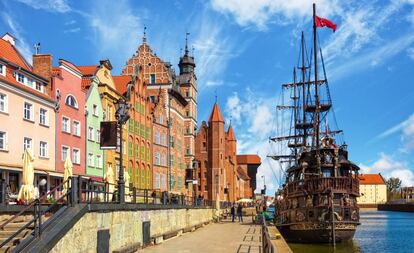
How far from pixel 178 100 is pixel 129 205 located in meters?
52.9

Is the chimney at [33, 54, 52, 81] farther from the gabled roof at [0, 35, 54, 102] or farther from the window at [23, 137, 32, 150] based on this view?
the window at [23, 137, 32, 150]

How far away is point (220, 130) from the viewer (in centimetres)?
9488

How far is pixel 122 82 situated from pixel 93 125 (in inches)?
472

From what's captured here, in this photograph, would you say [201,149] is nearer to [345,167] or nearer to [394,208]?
[345,167]

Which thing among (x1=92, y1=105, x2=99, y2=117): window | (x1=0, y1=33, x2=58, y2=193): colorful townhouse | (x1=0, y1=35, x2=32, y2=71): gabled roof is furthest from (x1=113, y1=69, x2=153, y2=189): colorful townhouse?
(x1=0, y1=35, x2=32, y2=71): gabled roof

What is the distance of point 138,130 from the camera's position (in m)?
55.0

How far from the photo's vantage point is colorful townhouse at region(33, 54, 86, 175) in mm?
38594

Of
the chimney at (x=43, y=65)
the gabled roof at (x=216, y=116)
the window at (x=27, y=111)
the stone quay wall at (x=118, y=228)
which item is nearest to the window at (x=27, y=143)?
the window at (x=27, y=111)

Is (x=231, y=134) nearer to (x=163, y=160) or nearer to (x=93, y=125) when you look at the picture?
(x=163, y=160)

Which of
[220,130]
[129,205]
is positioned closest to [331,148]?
[129,205]

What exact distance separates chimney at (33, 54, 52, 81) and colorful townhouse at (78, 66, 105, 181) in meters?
6.08

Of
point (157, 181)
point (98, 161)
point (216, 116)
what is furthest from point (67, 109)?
point (216, 116)

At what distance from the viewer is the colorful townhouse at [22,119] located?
32.1 metres

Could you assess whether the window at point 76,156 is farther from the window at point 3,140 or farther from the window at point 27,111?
the window at point 3,140
